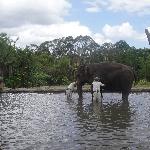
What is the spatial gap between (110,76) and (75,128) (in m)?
14.3

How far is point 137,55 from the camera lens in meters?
64.0

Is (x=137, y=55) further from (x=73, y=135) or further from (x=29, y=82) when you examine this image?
(x=73, y=135)

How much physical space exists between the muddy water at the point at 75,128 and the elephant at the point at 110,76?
646cm

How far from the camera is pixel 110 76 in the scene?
29.5m

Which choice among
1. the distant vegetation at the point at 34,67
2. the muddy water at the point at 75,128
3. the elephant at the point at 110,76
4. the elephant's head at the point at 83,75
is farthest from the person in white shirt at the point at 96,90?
the distant vegetation at the point at 34,67

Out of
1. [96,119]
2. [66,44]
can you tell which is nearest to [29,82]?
[96,119]

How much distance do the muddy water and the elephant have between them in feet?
21.2

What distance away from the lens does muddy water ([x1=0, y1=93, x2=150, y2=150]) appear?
41.4 ft

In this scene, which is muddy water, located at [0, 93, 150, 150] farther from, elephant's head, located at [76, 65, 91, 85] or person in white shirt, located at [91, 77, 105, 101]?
elephant's head, located at [76, 65, 91, 85]

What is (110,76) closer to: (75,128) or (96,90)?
(96,90)

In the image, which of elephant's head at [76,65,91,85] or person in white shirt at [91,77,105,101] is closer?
person in white shirt at [91,77,105,101]

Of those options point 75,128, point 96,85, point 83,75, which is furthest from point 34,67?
point 75,128

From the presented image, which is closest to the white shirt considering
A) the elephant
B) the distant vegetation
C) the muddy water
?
the elephant

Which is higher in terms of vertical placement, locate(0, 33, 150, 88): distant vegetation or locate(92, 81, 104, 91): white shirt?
locate(0, 33, 150, 88): distant vegetation
